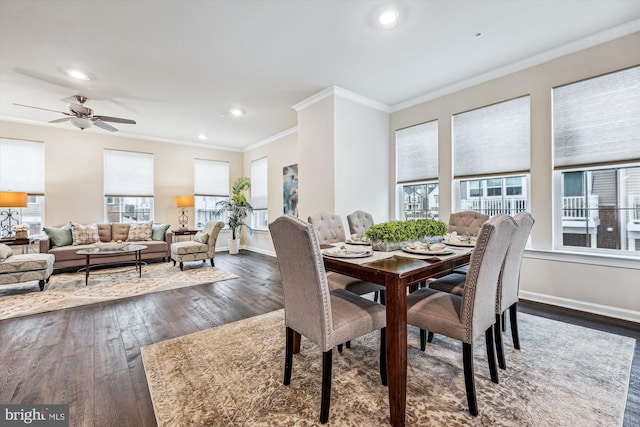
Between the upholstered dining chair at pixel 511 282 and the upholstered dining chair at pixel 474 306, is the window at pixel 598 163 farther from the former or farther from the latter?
the upholstered dining chair at pixel 474 306

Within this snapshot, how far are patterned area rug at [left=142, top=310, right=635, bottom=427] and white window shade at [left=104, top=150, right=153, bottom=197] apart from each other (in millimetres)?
5186

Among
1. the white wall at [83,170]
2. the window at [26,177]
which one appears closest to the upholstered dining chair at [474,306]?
the white wall at [83,170]

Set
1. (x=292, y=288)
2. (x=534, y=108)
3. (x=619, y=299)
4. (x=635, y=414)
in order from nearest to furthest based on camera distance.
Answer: (x=635, y=414), (x=292, y=288), (x=619, y=299), (x=534, y=108)

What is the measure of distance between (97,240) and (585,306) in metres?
7.51

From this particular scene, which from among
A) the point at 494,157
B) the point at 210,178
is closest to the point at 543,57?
the point at 494,157

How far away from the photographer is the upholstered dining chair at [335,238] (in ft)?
7.28

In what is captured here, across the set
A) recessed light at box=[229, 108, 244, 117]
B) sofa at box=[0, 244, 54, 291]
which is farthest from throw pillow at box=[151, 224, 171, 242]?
recessed light at box=[229, 108, 244, 117]

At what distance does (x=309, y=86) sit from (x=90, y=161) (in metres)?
5.11

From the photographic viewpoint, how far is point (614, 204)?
2.85 meters

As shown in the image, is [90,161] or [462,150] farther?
[90,161]

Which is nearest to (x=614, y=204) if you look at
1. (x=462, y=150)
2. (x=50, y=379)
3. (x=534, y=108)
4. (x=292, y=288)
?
(x=534, y=108)

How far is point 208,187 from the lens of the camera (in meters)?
7.39

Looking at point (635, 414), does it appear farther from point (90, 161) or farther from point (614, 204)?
point (90, 161)

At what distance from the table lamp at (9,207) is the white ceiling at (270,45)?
1.48m
